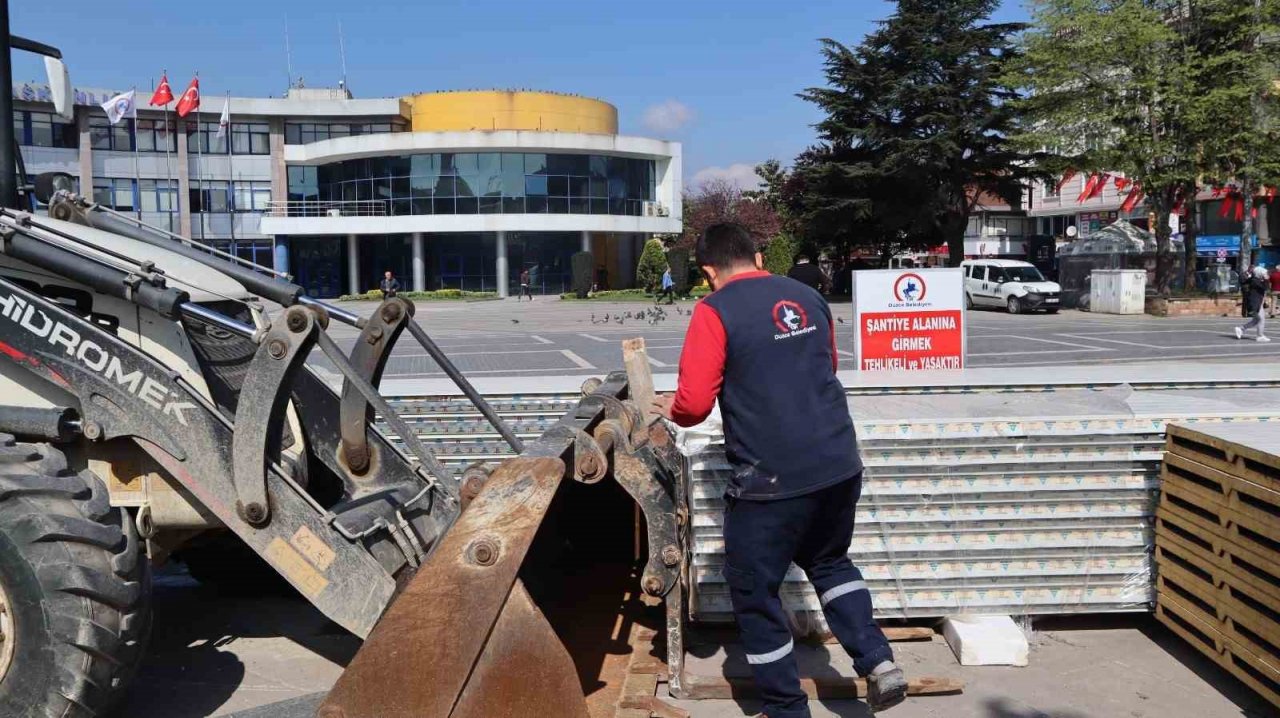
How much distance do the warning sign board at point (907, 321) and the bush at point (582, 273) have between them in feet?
130

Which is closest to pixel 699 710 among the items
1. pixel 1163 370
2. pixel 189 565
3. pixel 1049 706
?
pixel 1049 706

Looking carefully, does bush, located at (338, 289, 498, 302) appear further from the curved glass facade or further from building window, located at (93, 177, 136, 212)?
building window, located at (93, 177, 136, 212)

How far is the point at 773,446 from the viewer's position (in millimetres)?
3930

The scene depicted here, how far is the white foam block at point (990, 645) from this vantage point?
194 inches

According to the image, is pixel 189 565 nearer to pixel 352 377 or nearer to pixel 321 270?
pixel 352 377

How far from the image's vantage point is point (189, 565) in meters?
6.41

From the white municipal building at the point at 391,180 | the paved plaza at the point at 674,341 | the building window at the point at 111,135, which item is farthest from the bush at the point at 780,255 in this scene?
the building window at the point at 111,135

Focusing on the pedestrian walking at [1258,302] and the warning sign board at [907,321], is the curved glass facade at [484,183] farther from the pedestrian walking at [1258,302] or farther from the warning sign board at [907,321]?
Result: the warning sign board at [907,321]

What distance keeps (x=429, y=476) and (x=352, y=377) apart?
41.9 inches

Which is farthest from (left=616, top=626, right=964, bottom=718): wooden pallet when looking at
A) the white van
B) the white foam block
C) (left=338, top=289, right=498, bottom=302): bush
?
(left=338, top=289, right=498, bottom=302): bush

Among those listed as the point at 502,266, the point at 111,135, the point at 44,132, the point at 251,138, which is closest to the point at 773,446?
the point at 502,266

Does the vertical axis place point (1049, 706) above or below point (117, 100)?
below

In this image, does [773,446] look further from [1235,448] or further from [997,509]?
[1235,448]

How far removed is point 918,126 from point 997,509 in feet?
137
